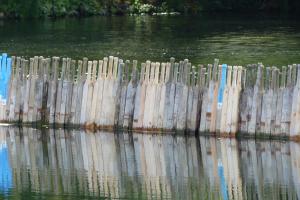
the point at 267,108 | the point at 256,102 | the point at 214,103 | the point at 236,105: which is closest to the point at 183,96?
the point at 214,103

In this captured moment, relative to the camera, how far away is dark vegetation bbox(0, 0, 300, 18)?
208ft

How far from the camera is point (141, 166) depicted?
66.3 feet

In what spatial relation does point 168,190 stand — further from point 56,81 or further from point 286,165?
point 56,81

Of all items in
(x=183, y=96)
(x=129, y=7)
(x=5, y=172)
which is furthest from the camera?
(x=129, y=7)

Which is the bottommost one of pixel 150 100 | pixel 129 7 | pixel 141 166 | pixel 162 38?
pixel 141 166

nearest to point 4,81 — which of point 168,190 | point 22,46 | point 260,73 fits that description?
point 260,73

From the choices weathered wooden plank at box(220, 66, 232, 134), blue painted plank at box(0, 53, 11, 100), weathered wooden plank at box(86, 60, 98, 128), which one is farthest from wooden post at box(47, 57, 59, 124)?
weathered wooden plank at box(220, 66, 232, 134)

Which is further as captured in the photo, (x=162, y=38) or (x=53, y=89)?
(x=162, y=38)

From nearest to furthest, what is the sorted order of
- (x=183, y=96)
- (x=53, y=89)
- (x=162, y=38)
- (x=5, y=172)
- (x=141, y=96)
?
(x=5, y=172) < (x=183, y=96) < (x=141, y=96) < (x=53, y=89) < (x=162, y=38)

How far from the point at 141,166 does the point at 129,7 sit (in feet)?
165

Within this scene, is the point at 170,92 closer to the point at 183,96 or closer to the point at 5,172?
the point at 183,96

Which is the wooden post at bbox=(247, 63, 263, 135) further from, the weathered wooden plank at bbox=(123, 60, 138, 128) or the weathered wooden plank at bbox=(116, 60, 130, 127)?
the weathered wooden plank at bbox=(116, 60, 130, 127)

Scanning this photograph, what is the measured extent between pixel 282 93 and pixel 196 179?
3.82 m

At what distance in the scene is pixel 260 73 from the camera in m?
22.2
